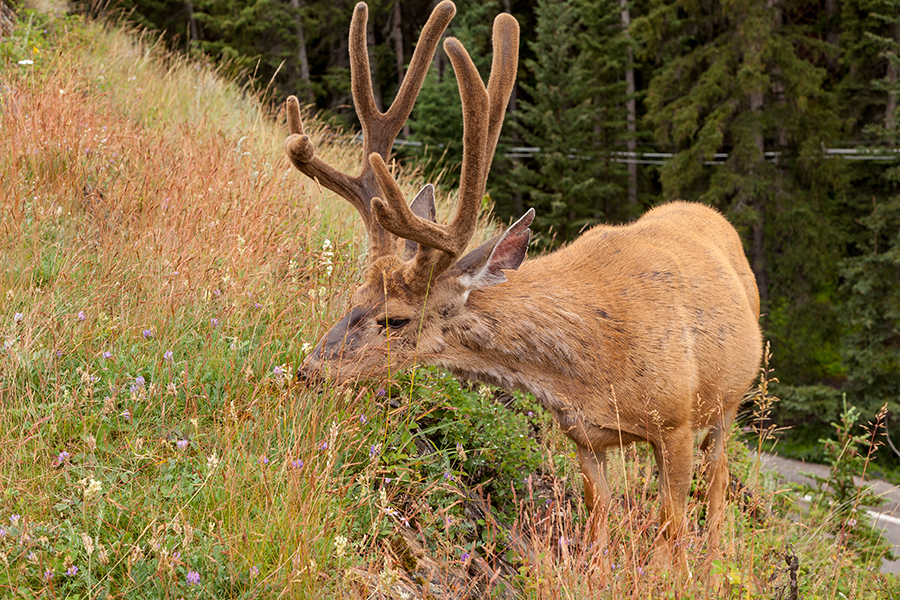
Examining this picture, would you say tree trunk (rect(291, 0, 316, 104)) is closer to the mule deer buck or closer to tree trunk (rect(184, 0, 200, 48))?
tree trunk (rect(184, 0, 200, 48))

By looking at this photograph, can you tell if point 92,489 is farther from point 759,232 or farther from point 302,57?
point 302,57

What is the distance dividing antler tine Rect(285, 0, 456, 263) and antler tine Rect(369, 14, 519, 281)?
0.41 metres

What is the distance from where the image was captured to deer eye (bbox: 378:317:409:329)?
A: 3332 mm

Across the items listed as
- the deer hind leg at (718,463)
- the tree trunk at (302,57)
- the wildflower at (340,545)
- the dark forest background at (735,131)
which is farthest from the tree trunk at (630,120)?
the wildflower at (340,545)

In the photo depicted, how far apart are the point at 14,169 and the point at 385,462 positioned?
272cm

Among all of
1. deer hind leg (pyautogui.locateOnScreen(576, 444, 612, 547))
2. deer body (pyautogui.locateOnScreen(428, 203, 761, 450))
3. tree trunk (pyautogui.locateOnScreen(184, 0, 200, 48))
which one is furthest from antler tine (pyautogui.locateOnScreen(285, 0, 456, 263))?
tree trunk (pyautogui.locateOnScreen(184, 0, 200, 48))

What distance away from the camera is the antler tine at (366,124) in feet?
12.0

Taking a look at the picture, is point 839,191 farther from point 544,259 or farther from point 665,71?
point 544,259

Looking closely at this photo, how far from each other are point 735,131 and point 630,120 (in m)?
5.76

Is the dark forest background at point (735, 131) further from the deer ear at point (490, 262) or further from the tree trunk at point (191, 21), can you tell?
the deer ear at point (490, 262)

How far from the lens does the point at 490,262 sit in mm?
3396

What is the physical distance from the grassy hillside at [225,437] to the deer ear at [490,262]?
569 millimetres

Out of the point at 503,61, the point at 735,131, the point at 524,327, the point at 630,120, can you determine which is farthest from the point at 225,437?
the point at 630,120

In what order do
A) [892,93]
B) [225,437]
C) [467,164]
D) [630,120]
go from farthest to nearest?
[630,120], [892,93], [467,164], [225,437]
